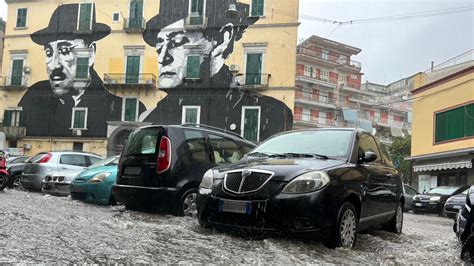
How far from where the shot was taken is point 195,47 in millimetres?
34000

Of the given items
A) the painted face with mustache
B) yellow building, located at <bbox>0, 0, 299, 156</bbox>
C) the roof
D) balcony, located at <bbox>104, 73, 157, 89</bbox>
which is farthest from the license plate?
the painted face with mustache

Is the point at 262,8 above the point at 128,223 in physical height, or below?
above

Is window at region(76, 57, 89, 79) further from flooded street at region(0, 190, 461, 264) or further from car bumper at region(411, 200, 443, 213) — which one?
flooded street at region(0, 190, 461, 264)

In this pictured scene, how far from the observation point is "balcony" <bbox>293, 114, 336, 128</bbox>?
182 feet

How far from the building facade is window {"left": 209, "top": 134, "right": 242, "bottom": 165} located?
45944mm

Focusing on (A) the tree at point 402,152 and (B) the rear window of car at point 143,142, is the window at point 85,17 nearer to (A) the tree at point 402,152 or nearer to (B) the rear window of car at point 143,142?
(B) the rear window of car at point 143,142

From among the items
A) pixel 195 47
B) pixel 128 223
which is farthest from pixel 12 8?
pixel 128 223

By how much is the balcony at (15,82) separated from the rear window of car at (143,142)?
32468 millimetres

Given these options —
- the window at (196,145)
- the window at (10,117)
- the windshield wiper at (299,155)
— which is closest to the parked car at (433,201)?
the window at (196,145)

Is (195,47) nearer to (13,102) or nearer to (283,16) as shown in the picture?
(283,16)

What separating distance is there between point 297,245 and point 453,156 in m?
20.9

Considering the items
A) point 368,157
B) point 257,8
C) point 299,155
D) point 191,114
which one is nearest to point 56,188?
point 299,155

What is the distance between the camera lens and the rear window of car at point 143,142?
7449mm

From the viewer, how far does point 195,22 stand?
1345 inches
